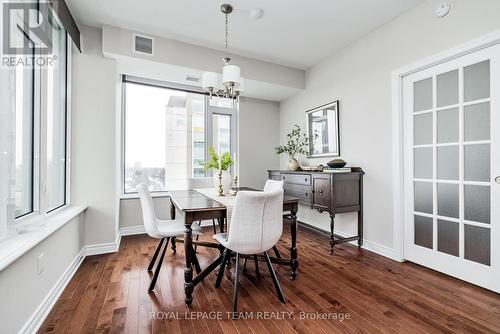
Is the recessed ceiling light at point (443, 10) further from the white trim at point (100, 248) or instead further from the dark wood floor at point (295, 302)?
the white trim at point (100, 248)

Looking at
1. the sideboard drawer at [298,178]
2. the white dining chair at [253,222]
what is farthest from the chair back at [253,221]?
the sideboard drawer at [298,178]

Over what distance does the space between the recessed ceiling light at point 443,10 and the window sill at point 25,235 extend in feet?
12.4

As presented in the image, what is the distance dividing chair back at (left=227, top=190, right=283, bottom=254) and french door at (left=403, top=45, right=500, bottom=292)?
1774 millimetres

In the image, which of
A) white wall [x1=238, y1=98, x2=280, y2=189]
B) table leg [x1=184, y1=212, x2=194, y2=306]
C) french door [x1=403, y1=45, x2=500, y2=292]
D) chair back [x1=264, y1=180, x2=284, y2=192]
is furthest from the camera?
white wall [x1=238, y1=98, x2=280, y2=189]

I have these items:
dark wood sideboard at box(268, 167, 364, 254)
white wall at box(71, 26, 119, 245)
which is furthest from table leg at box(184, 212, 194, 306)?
dark wood sideboard at box(268, 167, 364, 254)

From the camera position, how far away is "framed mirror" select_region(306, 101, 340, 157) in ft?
11.4

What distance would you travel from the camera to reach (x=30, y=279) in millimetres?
1520

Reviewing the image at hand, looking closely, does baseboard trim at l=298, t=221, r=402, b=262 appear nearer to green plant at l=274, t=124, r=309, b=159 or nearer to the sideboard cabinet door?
the sideboard cabinet door

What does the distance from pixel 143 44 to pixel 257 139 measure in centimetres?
245

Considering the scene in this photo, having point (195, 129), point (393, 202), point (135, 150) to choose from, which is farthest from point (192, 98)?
point (393, 202)

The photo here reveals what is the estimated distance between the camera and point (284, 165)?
184 inches

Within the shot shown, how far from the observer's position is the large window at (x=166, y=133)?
3.76 m

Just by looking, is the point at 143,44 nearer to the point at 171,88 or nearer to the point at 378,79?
the point at 171,88

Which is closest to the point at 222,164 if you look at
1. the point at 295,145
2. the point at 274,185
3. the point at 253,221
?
the point at 274,185
